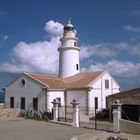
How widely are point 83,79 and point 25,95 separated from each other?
6478 millimetres

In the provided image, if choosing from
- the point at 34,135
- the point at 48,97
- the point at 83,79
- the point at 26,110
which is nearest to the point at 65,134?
the point at 34,135

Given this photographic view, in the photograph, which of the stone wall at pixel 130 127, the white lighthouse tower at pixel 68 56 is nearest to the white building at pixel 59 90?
the white lighthouse tower at pixel 68 56

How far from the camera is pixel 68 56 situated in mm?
34938

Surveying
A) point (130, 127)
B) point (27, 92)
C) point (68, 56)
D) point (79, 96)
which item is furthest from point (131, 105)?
point (68, 56)

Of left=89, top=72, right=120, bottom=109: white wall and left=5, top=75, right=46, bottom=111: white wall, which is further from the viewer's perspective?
left=89, top=72, right=120, bottom=109: white wall

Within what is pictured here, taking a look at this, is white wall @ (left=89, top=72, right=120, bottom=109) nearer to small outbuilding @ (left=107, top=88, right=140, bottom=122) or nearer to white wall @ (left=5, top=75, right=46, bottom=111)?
white wall @ (left=5, top=75, right=46, bottom=111)

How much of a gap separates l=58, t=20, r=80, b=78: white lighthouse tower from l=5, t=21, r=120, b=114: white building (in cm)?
96

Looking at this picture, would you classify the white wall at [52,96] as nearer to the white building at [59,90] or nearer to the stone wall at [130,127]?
the white building at [59,90]

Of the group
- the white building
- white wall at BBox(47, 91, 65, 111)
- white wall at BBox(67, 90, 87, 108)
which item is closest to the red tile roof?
the white building

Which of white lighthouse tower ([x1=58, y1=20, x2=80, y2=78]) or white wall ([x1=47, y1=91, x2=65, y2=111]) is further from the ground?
white lighthouse tower ([x1=58, y1=20, x2=80, y2=78])

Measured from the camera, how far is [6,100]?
3127 centimetres

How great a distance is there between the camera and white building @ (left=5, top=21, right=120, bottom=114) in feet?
92.4

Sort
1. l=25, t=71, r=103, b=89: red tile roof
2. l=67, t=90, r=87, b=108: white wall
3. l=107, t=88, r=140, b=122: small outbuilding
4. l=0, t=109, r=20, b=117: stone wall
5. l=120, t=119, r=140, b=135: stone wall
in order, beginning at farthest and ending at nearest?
l=25, t=71, r=103, b=89: red tile roof < l=67, t=90, r=87, b=108: white wall < l=0, t=109, r=20, b=117: stone wall < l=107, t=88, r=140, b=122: small outbuilding < l=120, t=119, r=140, b=135: stone wall

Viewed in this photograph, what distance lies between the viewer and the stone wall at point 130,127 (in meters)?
16.6
